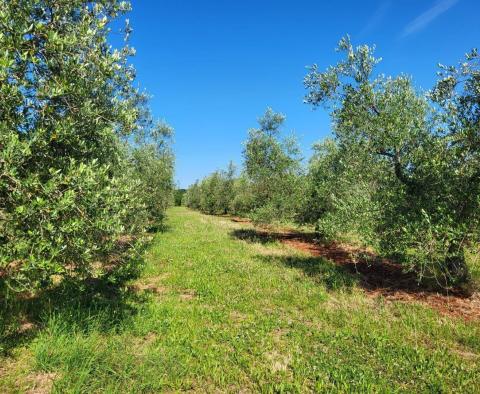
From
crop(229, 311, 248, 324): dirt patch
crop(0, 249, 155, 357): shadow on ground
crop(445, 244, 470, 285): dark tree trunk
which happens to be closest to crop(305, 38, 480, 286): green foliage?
crop(445, 244, 470, 285): dark tree trunk

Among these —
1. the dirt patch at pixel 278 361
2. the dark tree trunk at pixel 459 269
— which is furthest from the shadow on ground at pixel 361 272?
the dirt patch at pixel 278 361

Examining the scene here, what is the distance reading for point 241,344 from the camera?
8.66 meters

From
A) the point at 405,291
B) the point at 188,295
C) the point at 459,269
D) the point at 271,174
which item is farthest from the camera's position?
the point at 271,174

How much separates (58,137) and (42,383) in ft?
17.7

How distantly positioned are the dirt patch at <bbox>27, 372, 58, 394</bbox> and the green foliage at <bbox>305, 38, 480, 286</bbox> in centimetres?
1137

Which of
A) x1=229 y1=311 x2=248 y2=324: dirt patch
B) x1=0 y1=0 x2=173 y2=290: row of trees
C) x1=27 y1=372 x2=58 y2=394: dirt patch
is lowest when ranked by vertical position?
x1=27 y1=372 x2=58 y2=394: dirt patch

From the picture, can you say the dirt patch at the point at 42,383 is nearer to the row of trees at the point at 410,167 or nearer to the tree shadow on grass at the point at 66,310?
the tree shadow on grass at the point at 66,310

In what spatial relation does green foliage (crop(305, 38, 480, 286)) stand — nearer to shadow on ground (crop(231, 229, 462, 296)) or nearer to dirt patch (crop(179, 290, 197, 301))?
shadow on ground (crop(231, 229, 462, 296))

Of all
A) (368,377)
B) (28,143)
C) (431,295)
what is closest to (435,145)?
(431,295)

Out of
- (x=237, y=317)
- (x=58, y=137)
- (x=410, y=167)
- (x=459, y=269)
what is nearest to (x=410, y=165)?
(x=410, y=167)

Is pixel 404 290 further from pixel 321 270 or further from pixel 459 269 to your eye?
pixel 321 270

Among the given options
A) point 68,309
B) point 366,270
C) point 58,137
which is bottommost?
point 68,309

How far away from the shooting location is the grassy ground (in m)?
6.96

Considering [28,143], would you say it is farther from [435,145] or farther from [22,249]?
[435,145]
